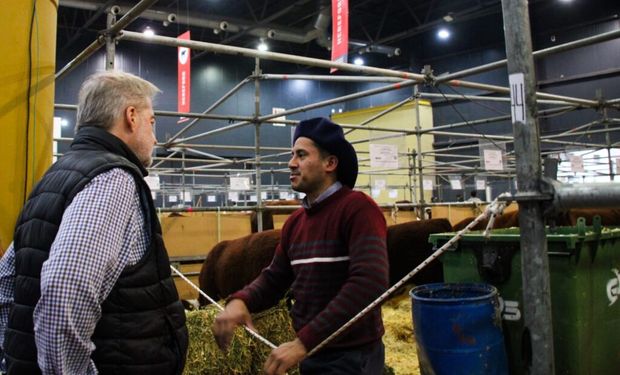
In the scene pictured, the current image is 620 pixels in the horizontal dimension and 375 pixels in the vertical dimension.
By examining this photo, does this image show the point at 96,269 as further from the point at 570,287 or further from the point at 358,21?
the point at 358,21

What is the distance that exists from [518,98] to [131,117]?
3.99 ft

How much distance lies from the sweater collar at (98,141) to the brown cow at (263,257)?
9.98 feet

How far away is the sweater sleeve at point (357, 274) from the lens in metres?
1.68

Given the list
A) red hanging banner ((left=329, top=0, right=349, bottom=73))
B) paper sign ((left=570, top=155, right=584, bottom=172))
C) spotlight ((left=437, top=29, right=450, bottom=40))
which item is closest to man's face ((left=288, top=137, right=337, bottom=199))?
red hanging banner ((left=329, top=0, right=349, bottom=73))

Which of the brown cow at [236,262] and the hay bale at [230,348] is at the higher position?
the brown cow at [236,262]

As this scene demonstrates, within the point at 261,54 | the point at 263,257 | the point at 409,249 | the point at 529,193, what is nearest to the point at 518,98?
the point at 529,193

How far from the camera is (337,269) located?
190 centimetres

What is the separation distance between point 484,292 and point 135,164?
1.49 metres

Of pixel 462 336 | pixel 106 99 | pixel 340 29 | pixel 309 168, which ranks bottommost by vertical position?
pixel 462 336

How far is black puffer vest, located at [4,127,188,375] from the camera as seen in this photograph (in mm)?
1439

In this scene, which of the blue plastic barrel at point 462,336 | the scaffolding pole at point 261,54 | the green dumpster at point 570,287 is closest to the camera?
the blue plastic barrel at point 462,336

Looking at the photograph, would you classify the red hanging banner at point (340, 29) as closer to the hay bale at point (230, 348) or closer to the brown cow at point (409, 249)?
the brown cow at point (409, 249)

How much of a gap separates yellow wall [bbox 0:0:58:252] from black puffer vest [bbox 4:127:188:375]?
3.23 feet

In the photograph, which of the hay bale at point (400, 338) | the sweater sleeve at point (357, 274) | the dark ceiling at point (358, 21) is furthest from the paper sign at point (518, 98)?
the dark ceiling at point (358, 21)
